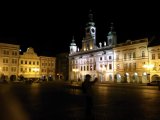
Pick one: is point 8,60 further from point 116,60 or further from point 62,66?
point 116,60

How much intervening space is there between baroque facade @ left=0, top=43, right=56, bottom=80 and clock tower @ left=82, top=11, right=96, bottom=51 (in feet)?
69.3

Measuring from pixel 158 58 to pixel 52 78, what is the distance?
2186 inches

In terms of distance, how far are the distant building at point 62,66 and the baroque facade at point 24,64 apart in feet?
13.2

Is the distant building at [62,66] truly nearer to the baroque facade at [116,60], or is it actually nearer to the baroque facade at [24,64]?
the baroque facade at [24,64]

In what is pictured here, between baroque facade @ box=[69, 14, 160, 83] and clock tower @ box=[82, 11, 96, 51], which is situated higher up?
clock tower @ box=[82, 11, 96, 51]

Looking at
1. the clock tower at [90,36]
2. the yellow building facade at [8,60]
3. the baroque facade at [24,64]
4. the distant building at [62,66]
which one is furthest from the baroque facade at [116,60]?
the yellow building facade at [8,60]

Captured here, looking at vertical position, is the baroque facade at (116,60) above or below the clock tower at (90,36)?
below

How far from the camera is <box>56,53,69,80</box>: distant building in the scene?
4262 inches

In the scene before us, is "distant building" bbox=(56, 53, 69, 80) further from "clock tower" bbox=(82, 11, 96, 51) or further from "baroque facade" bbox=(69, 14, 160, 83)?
"clock tower" bbox=(82, 11, 96, 51)

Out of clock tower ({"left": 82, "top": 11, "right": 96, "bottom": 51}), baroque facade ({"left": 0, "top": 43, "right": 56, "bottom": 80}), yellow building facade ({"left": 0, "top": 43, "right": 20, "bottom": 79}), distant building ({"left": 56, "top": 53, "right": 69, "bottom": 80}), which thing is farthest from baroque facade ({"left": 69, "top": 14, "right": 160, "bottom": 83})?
yellow building facade ({"left": 0, "top": 43, "right": 20, "bottom": 79})

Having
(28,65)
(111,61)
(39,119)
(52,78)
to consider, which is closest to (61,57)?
(52,78)

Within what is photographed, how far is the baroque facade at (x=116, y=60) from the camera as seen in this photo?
62.4m

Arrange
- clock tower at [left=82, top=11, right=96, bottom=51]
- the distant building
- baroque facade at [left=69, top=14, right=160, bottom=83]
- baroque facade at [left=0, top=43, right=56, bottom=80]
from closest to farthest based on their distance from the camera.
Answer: baroque facade at [left=69, top=14, right=160, bottom=83], baroque facade at [left=0, top=43, right=56, bottom=80], clock tower at [left=82, top=11, right=96, bottom=51], the distant building

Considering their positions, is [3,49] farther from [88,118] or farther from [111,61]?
[88,118]
